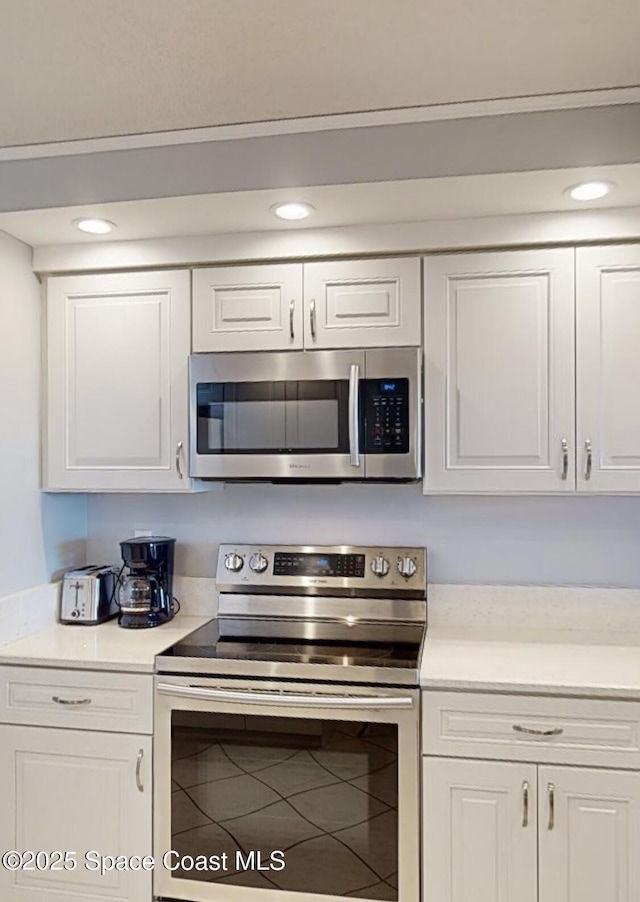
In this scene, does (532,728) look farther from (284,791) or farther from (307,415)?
(307,415)

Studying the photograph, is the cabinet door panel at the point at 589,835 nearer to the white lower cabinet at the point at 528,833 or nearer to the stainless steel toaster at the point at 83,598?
the white lower cabinet at the point at 528,833

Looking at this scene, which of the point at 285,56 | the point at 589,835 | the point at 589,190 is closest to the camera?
the point at 285,56

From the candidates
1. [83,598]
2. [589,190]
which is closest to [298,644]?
[83,598]

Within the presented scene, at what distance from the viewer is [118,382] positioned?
2.50 m

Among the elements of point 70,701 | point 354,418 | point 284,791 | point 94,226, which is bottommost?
point 284,791

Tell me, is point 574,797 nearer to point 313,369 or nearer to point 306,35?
point 313,369

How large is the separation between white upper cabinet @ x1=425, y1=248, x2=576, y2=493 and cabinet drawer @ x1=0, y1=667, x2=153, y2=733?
1.13 meters

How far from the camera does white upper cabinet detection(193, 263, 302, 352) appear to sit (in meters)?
2.38

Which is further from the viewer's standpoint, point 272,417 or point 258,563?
point 258,563

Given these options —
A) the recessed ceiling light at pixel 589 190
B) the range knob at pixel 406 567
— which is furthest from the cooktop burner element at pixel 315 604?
the recessed ceiling light at pixel 589 190

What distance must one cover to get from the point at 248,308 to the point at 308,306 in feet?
0.69

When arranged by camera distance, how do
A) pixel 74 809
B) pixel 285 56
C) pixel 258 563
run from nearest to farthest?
→ pixel 285 56 < pixel 74 809 < pixel 258 563

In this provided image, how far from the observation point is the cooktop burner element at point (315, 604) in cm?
223

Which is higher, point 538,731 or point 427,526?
point 427,526
